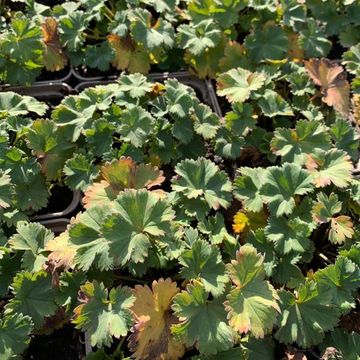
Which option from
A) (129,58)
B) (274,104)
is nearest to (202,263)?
(274,104)

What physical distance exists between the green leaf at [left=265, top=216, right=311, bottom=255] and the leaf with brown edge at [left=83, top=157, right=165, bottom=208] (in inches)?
14.4

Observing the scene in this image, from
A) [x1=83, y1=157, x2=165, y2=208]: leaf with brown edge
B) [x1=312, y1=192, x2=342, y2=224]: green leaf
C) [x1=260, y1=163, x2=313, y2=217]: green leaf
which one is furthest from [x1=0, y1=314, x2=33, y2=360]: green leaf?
[x1=312, y1=192, x2=342, y2=224]: green leaf

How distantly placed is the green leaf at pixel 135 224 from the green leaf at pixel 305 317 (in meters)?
0.39

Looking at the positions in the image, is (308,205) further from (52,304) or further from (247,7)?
(247,7)

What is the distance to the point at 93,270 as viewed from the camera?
1.44 meters

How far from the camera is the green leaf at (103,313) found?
1.28 m

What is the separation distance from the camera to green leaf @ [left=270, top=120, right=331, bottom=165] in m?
1.73

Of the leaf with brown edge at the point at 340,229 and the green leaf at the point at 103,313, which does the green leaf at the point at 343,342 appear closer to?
the leaf with brown edge at the point at 340,229

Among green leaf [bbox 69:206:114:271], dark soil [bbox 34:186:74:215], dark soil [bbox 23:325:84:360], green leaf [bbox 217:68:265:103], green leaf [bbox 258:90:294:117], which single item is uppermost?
green leaf [bbox 217:68:265:103]

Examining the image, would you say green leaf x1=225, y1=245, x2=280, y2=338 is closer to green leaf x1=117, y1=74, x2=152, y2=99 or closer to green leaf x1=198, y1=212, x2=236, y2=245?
green leaf x1=198, y1=212, x2=236, y2=245

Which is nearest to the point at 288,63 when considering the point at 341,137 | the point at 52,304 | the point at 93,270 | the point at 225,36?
the point at 225,36

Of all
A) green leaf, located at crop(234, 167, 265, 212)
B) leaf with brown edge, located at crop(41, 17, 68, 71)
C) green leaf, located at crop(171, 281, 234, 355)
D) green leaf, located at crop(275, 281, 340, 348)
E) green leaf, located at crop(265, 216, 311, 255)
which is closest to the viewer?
green leaf, located at crop(171, 281, 234, 355)

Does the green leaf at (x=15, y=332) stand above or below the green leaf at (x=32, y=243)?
below

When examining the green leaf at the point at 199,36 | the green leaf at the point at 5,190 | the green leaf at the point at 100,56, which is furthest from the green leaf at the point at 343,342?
the green leaf at the point at 100,56
